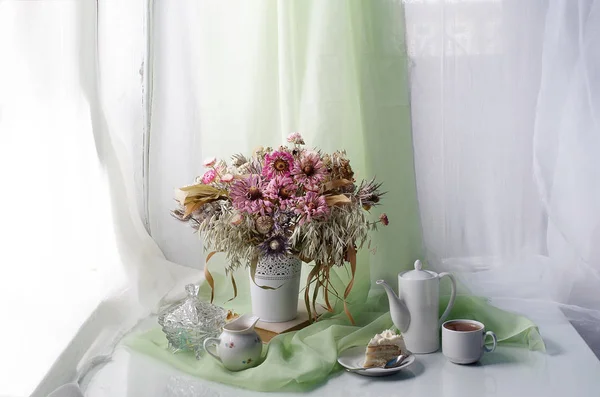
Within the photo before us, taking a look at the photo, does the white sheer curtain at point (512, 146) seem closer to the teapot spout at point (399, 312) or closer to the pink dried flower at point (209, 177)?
the teapot spout at point (399, 312)

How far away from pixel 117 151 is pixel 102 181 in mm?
109

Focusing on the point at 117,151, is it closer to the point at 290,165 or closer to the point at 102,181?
the point at 102,181

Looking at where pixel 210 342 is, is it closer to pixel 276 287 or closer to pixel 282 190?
pixel 276 287

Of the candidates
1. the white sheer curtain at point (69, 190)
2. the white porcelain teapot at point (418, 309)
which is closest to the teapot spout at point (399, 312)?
the white porcelain teapot at point (418, 309)

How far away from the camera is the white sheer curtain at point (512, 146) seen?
1.35m

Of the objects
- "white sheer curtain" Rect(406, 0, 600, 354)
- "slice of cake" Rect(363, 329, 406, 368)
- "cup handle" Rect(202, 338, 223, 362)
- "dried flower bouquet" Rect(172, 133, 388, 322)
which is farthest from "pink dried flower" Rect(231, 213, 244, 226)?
"white sheer curtain" Rect(406, 0, 600, 354)

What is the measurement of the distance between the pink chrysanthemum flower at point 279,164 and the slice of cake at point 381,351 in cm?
34

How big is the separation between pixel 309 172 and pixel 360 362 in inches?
14.1

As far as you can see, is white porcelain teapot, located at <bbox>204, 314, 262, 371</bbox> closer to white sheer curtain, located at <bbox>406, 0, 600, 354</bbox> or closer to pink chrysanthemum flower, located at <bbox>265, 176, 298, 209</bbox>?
pink chrysanthemum flower, located at <bbox>265, 176, 298, 209</bbox>

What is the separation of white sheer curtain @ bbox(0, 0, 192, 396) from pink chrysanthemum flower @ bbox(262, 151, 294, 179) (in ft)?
1.62

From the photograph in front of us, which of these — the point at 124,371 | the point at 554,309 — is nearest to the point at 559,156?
the point at 554,309

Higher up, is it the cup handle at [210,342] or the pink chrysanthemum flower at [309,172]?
the pink chrysanthemum flower at [309,172]

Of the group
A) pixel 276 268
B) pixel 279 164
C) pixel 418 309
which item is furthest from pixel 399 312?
pixel 279 164

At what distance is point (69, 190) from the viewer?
1561 millimetres
